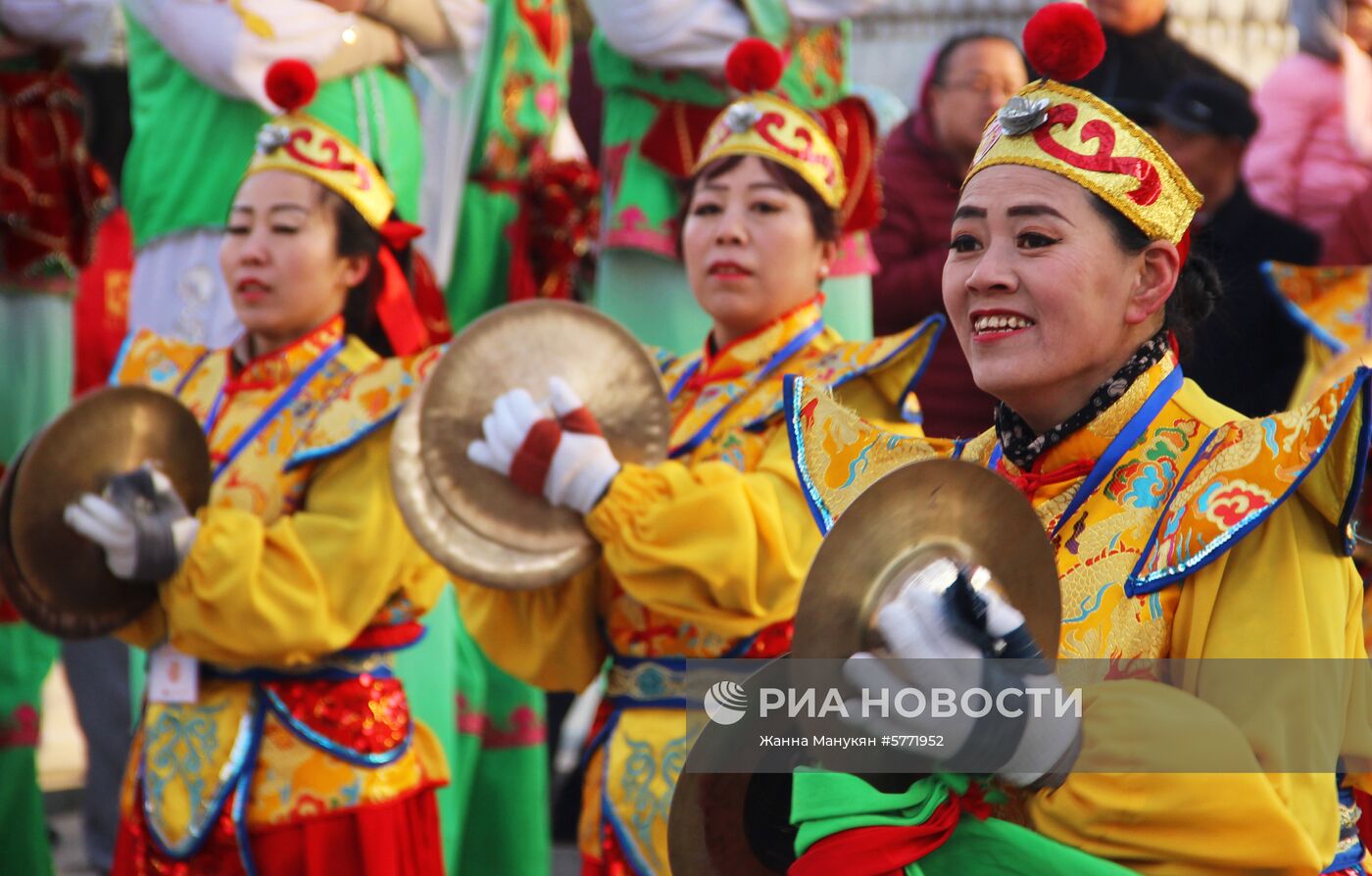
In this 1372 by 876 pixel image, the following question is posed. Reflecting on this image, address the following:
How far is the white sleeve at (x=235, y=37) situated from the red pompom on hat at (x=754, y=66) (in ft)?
4.52

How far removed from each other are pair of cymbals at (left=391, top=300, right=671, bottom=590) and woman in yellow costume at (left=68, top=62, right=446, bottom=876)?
12.7 inches

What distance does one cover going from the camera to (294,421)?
3541 mm

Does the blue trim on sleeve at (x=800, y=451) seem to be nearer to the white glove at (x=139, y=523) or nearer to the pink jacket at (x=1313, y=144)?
the white glove at (x=139, y=523)

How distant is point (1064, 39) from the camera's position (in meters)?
2.07

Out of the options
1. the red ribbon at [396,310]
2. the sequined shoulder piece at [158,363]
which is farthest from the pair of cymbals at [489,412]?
the sequined shoulder piece at [158,363]

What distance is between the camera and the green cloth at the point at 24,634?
4379 mm

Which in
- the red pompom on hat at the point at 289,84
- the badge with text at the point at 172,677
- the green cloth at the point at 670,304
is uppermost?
the red pompom on hat at the point at 289,84

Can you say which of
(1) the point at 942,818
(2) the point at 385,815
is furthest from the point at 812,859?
(2) the point at 385,815

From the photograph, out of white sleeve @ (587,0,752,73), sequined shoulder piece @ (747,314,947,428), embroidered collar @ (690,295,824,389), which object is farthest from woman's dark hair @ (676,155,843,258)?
white sleeve @ (587,0,752,73)

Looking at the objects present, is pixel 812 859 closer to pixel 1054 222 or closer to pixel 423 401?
pixel 1054 222

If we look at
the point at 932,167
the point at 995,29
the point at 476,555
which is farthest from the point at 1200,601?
the point at 995,29

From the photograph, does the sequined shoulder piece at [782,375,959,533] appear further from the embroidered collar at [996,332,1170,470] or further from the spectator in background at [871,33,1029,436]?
the spectator in background at [871,33,1029,436]

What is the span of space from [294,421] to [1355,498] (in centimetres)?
223

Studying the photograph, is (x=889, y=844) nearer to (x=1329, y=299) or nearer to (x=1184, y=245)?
(x=1184, y=245)
